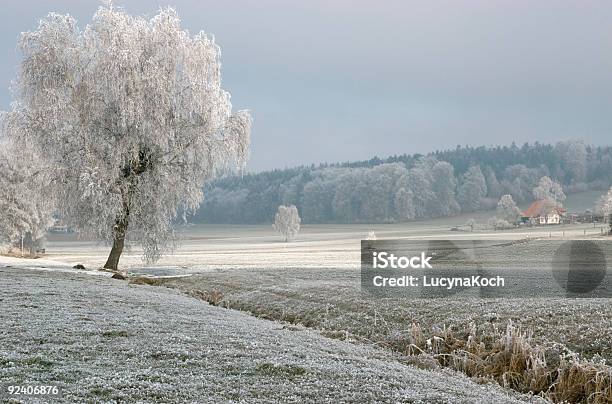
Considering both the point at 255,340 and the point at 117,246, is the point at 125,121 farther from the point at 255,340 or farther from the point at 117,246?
the point at 255,340

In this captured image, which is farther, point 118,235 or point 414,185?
point 414,185

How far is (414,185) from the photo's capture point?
139 m

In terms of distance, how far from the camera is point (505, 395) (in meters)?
10.3

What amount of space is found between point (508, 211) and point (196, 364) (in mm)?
110776

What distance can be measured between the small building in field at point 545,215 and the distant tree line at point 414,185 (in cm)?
3300

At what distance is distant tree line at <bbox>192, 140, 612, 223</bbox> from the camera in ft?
458

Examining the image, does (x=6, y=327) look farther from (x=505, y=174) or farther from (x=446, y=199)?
(x=505, y=174)

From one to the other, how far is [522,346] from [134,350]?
8128mm

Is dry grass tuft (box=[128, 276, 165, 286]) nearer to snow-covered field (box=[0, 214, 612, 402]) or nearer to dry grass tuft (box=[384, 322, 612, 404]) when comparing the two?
snow-covered field (box=[0, 214, 612, 402])

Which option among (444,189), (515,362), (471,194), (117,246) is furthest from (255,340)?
(471,194)

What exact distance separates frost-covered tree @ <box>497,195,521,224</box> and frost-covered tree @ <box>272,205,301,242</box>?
133ft

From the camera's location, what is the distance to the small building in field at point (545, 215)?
101875 millimetres

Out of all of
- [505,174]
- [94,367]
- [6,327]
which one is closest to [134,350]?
[94,367]

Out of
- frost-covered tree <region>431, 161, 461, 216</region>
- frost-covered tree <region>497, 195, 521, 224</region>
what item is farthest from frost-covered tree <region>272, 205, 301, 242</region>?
frost-covered tree <region>497, 195, 521, 224</region>
